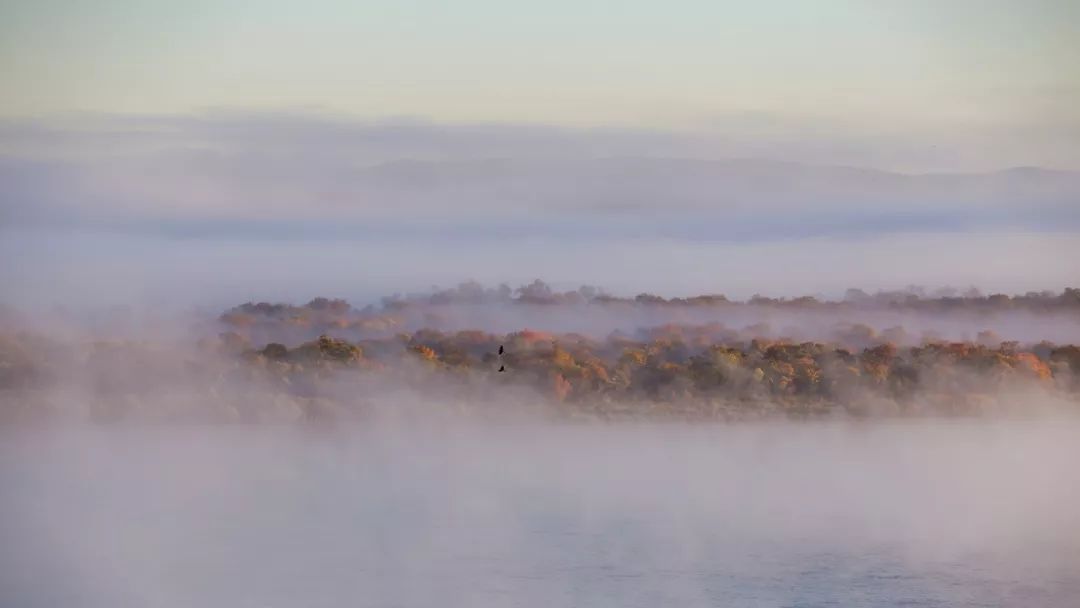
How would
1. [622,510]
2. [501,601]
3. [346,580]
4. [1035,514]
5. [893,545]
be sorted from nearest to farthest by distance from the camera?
[501,601] < [346,580] < [893,545] < [622,510] < [1035,514]

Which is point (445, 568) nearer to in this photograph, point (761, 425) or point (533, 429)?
point (533, 429)

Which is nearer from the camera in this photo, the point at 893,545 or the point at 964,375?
the point at 893,545

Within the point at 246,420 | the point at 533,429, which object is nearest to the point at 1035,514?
the point at 533,429

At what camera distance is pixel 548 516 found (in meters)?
22.0

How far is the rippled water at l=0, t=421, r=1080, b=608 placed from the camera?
17.6 metres

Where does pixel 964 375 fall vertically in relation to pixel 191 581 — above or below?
above

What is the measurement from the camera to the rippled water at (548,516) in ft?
57.8

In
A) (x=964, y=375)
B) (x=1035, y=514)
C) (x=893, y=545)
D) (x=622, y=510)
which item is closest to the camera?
(x=893, y=545)

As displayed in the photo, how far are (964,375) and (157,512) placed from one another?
13.3 m

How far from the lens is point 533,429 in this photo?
26719mm

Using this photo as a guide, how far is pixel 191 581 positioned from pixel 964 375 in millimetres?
13701

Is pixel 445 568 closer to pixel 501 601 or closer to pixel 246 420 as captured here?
Result: pixel 501 601

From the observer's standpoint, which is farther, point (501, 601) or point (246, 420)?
point (246, 420)

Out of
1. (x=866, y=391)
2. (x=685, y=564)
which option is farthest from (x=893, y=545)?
(x=866, y=391)
